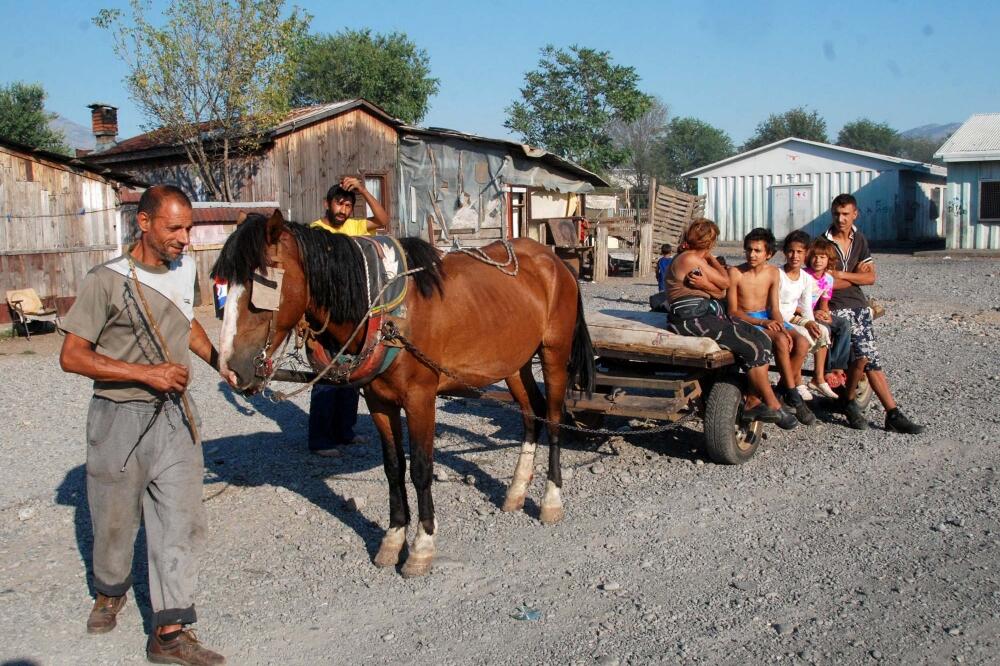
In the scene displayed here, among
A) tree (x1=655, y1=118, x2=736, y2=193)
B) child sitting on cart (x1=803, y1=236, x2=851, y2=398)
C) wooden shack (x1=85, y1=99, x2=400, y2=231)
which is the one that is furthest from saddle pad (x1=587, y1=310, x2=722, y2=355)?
tree (x1=655, y1=118, x2=736, y2=193)

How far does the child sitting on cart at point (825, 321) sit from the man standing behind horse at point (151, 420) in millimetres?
4922

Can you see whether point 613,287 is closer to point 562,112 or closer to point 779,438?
point 779,438

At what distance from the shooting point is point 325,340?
4.26 meters

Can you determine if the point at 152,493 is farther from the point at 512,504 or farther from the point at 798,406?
the point at 798,406

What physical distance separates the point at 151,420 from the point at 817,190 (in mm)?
31401

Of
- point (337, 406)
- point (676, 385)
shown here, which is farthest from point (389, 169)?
point (676, 385)

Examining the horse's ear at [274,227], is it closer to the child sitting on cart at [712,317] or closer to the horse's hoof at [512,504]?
the horse's hoof at [512,504]

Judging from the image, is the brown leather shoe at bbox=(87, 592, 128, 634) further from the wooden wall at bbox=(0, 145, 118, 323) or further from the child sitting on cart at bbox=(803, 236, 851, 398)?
the wooden wall at bbox=(0, 145, 118, 323)

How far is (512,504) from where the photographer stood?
210 inches

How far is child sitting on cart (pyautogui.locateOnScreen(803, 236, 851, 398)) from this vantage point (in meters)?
6.74

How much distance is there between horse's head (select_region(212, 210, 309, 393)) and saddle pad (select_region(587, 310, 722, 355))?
2.94 m

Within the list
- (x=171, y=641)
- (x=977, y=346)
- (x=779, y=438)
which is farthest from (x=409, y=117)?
(x=171, y=641)

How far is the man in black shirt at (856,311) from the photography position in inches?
265

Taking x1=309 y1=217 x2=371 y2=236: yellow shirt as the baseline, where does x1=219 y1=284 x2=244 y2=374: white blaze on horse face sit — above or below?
below
